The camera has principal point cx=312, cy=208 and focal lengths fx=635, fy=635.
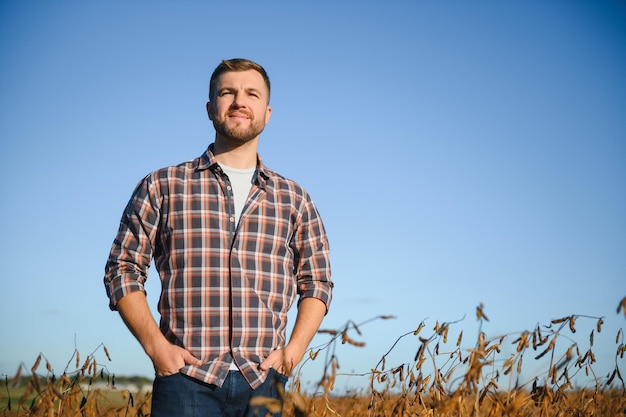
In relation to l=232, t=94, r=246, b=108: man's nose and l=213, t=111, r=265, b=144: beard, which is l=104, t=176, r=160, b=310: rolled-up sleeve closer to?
l=213, t=111, r=265, b=144: beard

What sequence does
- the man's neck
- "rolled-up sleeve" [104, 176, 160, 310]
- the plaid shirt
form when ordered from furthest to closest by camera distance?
the man's neck
"rolled-up sleeve" [104, 176, 160, 310]
the plaid shirt

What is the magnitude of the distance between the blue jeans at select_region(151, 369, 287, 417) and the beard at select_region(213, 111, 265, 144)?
4.33ft

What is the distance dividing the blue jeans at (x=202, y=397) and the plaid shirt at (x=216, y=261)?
47 mm

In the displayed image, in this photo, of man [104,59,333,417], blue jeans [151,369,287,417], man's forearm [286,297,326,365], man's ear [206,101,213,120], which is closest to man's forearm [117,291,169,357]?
man [104,59,333,417]

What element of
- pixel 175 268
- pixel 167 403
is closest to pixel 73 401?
pixel 167 403

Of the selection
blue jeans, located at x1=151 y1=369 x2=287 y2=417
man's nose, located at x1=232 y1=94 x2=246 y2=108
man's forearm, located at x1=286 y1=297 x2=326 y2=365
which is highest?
man's nose, located at x1=232 y1=94 x2=246 y2=108

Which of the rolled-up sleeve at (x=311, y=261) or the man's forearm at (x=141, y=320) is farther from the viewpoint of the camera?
the rolled-up sleeve at (x=311, y=261)

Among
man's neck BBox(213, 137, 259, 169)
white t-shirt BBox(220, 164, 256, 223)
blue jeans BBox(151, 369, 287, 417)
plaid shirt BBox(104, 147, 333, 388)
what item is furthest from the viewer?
man's neck BBox(213, 137, 259, 169)

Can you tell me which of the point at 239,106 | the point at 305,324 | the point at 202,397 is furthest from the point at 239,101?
the point at 202,397

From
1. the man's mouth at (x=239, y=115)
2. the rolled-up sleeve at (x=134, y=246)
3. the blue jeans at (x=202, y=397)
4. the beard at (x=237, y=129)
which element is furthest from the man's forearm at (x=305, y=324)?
the man's mouth at (x=239, y=115)

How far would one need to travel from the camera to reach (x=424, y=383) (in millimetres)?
3031

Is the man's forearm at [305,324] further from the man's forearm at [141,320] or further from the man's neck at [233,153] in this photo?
the man's neck at [233,153]

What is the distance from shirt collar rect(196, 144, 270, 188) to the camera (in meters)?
3.67

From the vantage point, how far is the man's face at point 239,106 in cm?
366
